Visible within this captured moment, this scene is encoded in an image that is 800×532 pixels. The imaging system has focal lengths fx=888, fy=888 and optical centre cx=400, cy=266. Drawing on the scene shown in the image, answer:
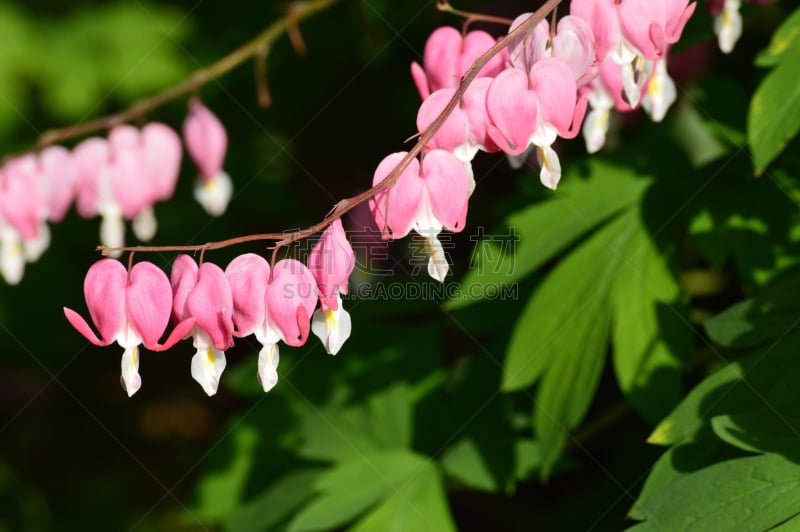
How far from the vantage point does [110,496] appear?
3.25 metres

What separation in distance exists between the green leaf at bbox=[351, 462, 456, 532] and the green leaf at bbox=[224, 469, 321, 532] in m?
0.20

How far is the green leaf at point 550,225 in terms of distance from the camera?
1.56 meters

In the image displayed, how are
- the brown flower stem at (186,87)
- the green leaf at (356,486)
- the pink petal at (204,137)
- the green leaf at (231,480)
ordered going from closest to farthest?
the green leaf at (356,486)
the brown flower stem at (186,87)
the pink petal at (204,137)
the green leaf at (231,480)

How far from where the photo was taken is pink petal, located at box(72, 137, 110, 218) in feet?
5.98

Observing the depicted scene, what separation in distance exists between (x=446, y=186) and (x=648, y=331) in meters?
0.60

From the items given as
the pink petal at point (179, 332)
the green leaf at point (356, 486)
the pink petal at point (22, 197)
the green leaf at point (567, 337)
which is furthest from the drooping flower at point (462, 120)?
the pink petal at point (22, 197)

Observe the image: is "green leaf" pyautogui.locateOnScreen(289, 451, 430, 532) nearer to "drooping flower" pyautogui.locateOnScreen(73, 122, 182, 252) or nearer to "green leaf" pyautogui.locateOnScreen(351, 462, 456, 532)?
"green leaf" pyautogui.locateOnScreen(351, 462, 456, 532)

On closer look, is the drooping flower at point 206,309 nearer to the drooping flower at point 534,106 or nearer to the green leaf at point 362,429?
the drooping flower at point 534,106

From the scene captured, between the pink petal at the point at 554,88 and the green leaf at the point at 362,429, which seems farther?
the green leaf at the point at 362,429

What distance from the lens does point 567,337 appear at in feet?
5.18

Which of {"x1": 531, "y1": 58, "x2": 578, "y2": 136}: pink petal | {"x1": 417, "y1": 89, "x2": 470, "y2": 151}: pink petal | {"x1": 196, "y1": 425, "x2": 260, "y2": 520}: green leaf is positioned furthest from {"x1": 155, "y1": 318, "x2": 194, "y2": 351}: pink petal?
{"x1": 196, "y1": 425, "x2": 260, "y2": 520}: green leaf

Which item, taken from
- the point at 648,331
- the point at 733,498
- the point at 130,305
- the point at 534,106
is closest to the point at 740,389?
the point at 733,498

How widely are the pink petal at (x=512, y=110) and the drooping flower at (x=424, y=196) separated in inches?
2.8

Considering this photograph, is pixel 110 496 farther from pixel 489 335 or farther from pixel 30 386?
pixel 489 335
